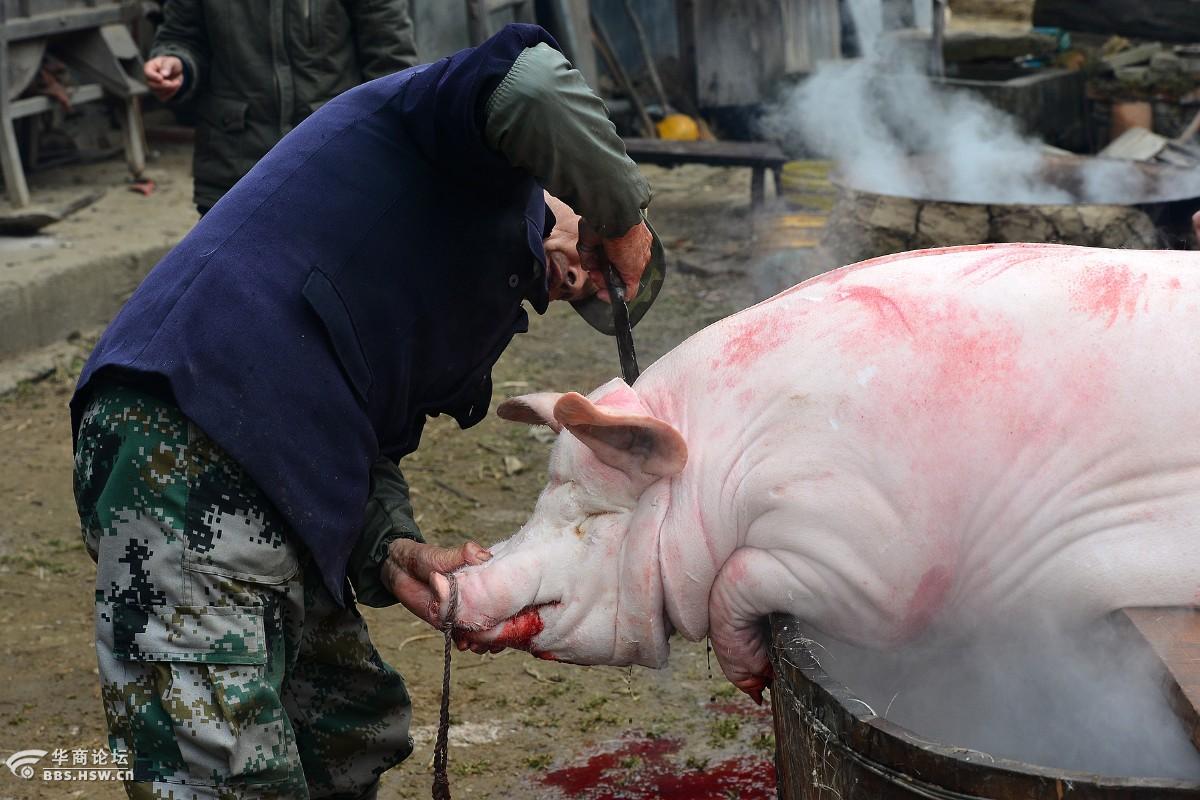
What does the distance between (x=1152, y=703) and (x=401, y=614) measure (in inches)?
117

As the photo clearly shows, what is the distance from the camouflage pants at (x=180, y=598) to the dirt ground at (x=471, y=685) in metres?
0.96

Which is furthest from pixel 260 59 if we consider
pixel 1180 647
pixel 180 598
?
pixel 1180 647

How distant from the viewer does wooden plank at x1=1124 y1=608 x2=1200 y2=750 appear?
204 centimetres

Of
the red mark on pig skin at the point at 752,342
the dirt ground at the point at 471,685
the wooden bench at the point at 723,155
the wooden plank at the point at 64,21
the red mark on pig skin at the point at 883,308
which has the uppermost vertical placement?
the wooden plank at the point at 64,21

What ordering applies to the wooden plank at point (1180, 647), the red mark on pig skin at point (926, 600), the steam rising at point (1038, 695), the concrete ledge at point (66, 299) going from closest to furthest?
1. the wooden plank at point (1180, 647)
2. the steam rising at point (1038, 695)
3. the red mark on pig skin at point (926, 600)
4. the concrete ledge at point (66, 299)

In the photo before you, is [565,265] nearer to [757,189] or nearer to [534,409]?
[534,409]

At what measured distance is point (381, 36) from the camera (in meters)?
5.51

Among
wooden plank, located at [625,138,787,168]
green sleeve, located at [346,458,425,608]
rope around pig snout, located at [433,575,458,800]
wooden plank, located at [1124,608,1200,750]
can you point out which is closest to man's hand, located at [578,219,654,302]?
green sleeve, located at [346,458,425,608]

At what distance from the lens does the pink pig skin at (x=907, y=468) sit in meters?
2.39

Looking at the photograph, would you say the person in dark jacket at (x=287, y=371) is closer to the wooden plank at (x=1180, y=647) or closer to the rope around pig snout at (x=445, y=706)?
the rope around pig snout at (x=445, y=706)

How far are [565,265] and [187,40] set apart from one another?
9.88 ft

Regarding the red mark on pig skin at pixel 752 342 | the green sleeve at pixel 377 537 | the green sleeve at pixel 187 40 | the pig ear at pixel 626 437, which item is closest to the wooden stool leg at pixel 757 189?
the green sleeve at pixel 187 40

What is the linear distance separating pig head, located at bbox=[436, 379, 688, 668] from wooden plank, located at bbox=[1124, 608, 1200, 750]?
2.90ft

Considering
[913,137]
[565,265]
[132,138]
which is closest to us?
[565,265]
